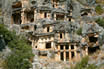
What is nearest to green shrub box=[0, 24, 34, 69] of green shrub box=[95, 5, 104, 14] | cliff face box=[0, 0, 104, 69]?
cliff face box=[0, 0, 104, 69]

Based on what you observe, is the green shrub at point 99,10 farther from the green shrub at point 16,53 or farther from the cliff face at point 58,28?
the green shrub at point 16,53

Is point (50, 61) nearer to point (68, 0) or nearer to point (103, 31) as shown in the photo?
point (103, 31)

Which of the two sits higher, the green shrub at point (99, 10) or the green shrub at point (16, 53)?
the green shrub at point (99, 10)

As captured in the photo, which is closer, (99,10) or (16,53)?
(16,53)

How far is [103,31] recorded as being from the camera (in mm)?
28656

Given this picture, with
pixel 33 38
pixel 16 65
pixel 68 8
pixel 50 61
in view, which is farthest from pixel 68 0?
pixel 16 65

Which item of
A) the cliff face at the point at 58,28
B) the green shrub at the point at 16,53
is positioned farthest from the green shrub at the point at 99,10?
the green shrub at the point at 16,53

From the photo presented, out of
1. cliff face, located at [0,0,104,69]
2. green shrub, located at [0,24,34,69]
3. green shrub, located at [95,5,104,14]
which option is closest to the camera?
green shrub, located at [0,24,34,69]

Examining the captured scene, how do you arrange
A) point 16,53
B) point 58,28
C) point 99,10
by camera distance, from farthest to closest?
point 99,10, point 58,28, point 16,53

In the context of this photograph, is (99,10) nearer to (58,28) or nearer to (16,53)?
(58,28)

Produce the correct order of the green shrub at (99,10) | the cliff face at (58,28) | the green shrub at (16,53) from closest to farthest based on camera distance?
the green shrub at (16,53) < the cliff face at (58,28) < the green shrub at (99,10)

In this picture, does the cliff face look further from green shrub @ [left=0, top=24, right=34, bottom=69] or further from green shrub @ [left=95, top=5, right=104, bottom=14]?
green shrub @ [left=0, top=24, right=34, bottom=69]

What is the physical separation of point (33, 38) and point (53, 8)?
10.0 metres

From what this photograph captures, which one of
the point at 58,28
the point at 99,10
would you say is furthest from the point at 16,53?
the point at 99,10
